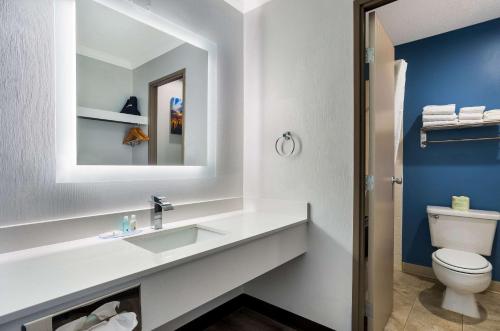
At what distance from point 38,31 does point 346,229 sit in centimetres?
178

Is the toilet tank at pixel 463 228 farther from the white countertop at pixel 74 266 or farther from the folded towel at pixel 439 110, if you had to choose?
the white countertop at pixel 74 266

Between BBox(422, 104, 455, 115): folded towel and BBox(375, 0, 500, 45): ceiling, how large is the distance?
2.28ft

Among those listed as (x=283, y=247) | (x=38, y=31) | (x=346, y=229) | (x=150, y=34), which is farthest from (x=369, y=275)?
(x=38, y=31)

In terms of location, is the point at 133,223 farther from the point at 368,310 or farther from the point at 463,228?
the point at 463,228

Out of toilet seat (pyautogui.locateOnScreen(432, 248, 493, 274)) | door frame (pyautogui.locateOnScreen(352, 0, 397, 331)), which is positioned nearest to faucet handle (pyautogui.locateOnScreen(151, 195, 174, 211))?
door frame (pyautogui.locateOnScreen(352, 0, 397, 331))

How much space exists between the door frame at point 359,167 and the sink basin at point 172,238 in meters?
0.78

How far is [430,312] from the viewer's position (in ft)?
6.34

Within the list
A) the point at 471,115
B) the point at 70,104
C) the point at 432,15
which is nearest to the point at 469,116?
the point at 471,115

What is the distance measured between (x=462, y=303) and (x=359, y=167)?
146cm

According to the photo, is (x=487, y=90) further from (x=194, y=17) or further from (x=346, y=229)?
(x=194, y=17)

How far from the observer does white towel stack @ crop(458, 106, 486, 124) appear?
215 cm

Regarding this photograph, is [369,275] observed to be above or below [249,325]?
above

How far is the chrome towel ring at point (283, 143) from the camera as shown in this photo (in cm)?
176

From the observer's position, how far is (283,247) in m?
1.49
